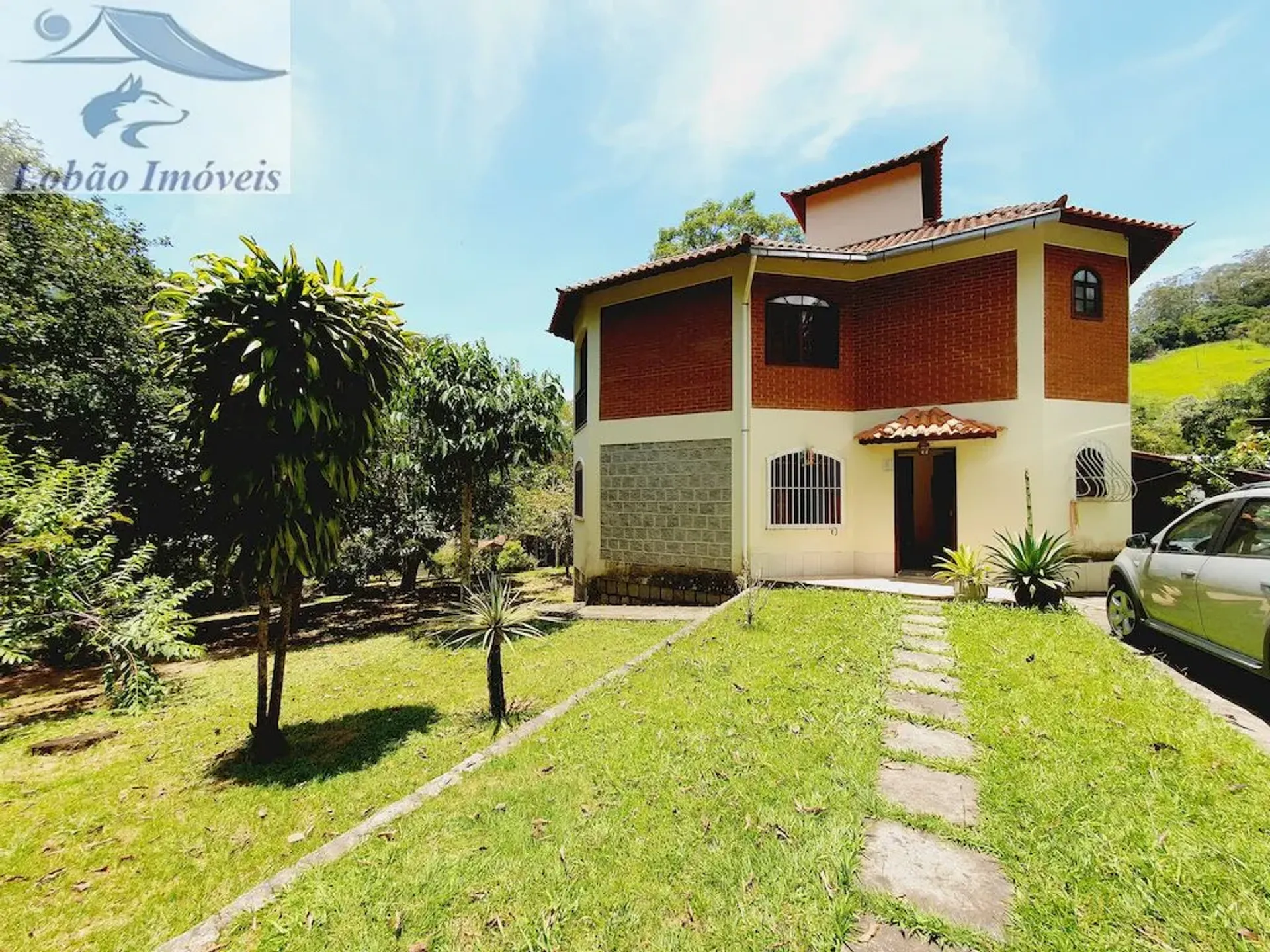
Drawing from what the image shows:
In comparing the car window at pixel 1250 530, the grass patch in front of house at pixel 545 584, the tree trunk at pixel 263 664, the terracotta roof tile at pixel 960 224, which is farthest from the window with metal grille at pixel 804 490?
the tree trunk at pixel 263 664

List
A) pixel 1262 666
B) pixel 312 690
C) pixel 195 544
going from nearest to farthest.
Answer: pixel 1262 666
pixel 312 690
pixel 195 544

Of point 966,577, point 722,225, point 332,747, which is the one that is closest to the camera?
point 332,747

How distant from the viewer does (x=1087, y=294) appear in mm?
9969

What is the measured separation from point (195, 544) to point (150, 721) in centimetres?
739

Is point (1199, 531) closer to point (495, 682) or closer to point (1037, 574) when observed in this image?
point (1037, 574)

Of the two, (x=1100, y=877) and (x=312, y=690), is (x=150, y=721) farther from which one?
(x=1100, y=877)

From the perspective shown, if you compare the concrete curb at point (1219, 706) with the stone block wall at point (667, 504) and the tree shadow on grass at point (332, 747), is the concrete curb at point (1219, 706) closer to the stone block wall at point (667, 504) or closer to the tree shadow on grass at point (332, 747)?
the stone block wall at point (667, 504)

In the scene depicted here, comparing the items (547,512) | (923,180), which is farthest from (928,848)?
(547,512)

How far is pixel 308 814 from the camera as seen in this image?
402 centimetres

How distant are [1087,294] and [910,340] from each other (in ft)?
10.9

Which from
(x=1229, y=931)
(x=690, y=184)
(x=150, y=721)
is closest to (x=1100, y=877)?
(x=1229, y=931)

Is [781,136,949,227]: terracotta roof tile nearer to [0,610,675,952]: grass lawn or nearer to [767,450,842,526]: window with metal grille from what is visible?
[767,450,842,526]: window with metal grille

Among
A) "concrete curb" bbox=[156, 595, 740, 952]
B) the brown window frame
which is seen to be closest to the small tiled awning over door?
the brown window frame

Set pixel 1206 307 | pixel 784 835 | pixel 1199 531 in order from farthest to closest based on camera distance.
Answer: pixel 1206 307
pixel 1199 531
pixel 784 835
